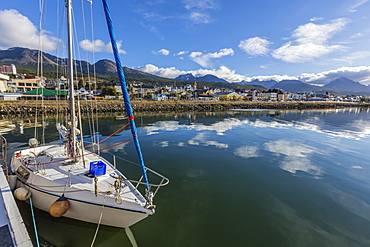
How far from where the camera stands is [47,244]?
6.13 m

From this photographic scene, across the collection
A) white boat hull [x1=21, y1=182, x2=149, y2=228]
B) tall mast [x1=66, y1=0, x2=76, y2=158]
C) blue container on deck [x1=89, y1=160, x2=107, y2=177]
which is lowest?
white boat hull [x1=21, y1=182, x2=149, y2=228]

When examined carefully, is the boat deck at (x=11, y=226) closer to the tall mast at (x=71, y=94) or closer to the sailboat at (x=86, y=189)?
the sailboat at (x=86, y=189)

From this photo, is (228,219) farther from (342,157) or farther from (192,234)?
(342,157)

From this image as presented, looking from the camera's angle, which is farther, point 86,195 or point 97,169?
point 97,169

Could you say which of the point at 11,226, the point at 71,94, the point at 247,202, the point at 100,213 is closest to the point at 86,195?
the point at 100,213

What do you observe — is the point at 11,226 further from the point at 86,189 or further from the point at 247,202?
the point at 247,202

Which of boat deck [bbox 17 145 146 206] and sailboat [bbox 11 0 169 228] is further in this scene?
boat deck [bbox 17 145 146 206]

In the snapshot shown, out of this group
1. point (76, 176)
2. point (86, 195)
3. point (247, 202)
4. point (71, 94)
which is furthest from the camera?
point (247, 202)

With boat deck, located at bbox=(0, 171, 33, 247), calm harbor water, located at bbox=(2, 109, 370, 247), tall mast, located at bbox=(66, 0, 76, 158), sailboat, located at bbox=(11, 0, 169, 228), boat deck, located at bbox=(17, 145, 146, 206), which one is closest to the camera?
boat deck, located at bbox=(0, 171, 33, 247)

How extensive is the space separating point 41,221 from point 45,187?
1.89m

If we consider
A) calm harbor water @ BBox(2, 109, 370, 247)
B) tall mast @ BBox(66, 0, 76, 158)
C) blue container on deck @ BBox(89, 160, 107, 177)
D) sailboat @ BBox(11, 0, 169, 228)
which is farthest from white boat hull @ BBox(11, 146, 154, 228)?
tall mast @ BBox(66, 0, 76, 158)

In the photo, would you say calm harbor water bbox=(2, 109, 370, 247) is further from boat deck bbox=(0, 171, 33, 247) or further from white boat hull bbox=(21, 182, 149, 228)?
boat deck bbox=(0, 171, 33, 247)

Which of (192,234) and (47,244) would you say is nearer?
(47,244)

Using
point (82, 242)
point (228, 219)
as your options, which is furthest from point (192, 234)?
point (82, 242)
